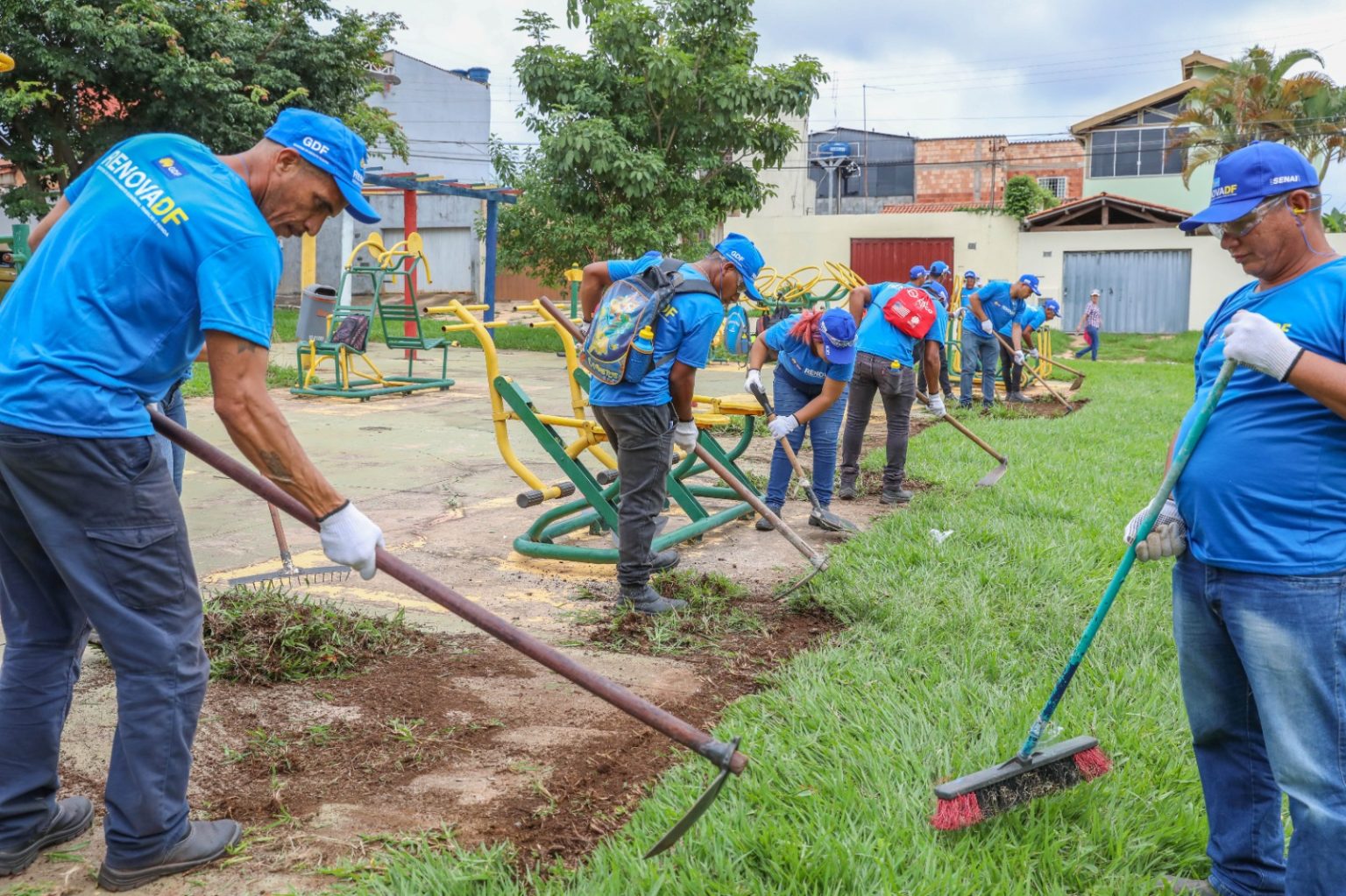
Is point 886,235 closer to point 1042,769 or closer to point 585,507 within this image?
point 585,507

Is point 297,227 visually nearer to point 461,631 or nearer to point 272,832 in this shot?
point 272,832

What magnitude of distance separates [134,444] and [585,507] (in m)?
3.73

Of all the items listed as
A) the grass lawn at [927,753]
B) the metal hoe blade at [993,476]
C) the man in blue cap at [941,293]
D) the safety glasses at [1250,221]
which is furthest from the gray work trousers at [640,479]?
the man in blue cap at [941,293]

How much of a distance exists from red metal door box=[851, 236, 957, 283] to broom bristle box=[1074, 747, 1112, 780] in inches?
1070

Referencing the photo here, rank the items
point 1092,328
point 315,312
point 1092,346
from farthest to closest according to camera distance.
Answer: point 1092,346
point 1092,328
point 315,312

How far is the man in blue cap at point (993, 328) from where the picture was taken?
13.0 m

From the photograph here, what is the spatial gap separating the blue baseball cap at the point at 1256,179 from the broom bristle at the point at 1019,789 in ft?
4.73

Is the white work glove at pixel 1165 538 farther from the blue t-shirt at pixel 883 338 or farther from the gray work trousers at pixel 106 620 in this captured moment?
the blue t-shirt at pixel 883 338

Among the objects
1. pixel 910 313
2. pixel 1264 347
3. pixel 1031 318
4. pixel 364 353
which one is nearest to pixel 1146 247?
pixel 1031 318

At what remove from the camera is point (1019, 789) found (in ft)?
9.52

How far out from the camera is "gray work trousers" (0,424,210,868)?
2.46 metres

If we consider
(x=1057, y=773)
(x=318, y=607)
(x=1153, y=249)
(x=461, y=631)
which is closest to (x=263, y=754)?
(x=318, y=607)

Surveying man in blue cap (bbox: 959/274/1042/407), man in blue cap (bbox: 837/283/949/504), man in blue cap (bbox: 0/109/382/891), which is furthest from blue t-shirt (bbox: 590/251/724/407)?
man in blue cap (bbox: 959/274/1042/407)

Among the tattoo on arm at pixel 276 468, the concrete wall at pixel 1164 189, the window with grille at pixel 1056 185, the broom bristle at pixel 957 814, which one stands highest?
the window with grille at pixel 1056 185
